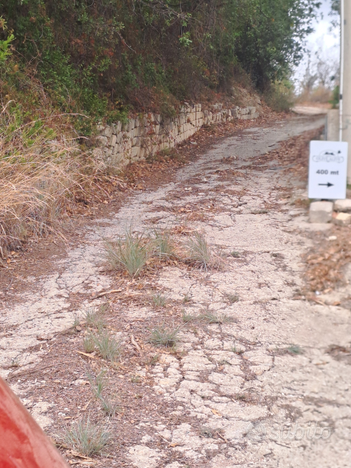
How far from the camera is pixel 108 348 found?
253cm

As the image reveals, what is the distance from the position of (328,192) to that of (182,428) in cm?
104

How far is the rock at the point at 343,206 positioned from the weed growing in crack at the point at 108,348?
1.22 metres

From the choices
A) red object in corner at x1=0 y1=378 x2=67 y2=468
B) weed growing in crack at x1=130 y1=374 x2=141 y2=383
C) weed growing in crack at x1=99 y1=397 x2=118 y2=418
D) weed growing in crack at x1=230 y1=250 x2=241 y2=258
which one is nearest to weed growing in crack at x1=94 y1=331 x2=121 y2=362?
weed growing in crack at x1=130 y1=374 x2=141 y2=383

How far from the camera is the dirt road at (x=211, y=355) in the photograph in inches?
70.2

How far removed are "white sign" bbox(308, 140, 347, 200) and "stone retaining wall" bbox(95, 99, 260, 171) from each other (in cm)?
403

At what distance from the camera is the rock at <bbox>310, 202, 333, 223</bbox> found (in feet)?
6.74

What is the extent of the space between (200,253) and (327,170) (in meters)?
2.13

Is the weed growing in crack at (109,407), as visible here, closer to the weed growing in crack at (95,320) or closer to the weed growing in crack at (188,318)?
the weed growing in crack at (95,320)

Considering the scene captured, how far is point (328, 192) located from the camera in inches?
62.5

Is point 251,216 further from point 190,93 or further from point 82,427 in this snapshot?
point 190,93

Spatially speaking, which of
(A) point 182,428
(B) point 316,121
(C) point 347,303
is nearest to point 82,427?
(A) point 182,428

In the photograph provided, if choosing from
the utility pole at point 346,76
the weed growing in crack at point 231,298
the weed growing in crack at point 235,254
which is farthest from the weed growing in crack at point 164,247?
the utility pole at point 346,76

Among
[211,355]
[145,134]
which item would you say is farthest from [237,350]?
[145,134]

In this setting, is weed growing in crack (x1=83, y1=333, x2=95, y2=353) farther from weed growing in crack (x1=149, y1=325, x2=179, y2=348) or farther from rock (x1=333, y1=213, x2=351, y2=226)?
rock (x1=333, y1=213, x2=351, y2=226)
